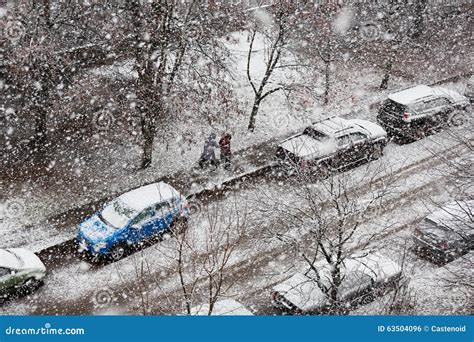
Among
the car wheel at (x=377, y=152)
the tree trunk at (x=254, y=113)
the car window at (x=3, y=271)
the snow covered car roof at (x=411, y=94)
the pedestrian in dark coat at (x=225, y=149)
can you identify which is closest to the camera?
the car window at (x=3, y=271)

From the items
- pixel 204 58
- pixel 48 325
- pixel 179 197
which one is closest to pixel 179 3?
pixel 204 58

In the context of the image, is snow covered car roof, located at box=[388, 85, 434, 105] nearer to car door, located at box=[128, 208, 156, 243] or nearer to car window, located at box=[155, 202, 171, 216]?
car window, located at box=[155, 202, 171, 216]

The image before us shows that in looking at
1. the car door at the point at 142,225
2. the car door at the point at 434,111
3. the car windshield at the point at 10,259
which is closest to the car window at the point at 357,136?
the car door at the point at 434,111

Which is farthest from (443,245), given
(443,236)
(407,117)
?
(407,117)

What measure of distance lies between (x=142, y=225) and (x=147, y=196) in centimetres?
86

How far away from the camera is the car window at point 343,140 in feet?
75.9

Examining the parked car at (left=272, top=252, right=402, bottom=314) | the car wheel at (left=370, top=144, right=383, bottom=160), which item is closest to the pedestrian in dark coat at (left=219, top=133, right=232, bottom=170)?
the car wheel at (left=370, top=144, right=383, bottom=160)

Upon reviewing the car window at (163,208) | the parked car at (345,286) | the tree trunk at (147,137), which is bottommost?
the parked car at (345,286)

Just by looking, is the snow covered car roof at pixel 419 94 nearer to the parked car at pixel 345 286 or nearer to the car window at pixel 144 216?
the parked car at pixel 345 286

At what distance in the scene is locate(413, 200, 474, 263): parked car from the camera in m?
18.9

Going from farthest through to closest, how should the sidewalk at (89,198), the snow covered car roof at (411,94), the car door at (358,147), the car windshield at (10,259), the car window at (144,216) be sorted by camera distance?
1. the snow covered car roof at (411,94)
2. the car door at (358,147)
3. the sidewalk at (89,198)
4. the car window at (144,216)
5. the car windshield at (10,259)

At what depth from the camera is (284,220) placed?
20.8m

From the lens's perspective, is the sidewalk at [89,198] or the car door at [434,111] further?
the car door at [434,111]

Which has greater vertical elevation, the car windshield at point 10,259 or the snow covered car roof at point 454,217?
the car windshield at point 10,259
